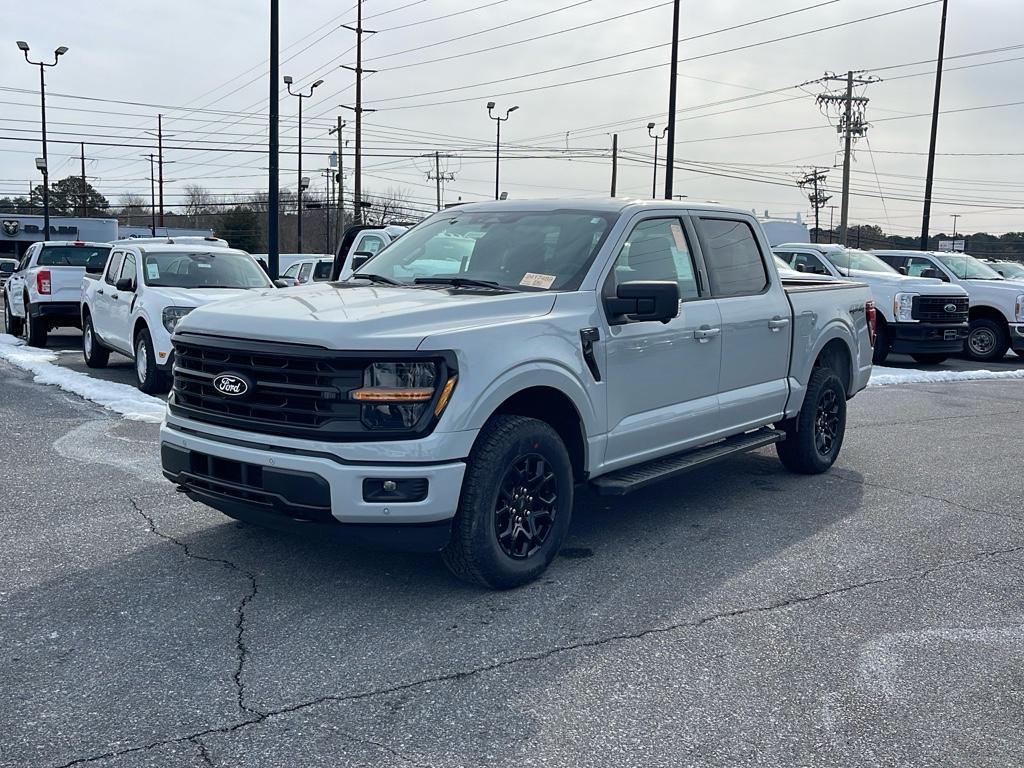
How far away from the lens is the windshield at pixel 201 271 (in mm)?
12008

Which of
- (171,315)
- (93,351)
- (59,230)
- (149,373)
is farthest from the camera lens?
(59,230)

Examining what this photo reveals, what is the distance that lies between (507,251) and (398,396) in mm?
1672

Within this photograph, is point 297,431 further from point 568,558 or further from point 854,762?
point 854,762

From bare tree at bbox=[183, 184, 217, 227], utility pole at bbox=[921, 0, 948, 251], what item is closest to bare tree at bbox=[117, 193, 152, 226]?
bare tree at bbox=[183, 184, 217, 227]

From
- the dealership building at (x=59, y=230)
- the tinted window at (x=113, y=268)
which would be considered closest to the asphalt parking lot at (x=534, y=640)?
the tinted window at (x=113, y=268)

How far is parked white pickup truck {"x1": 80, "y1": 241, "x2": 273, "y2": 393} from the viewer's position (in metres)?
11.0

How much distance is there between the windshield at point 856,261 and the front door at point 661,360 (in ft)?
40.0

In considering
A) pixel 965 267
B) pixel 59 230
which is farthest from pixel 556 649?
pixel 59 230

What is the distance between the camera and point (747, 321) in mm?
6574

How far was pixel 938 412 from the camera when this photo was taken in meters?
11.3

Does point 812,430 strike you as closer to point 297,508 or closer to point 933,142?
point 297,508

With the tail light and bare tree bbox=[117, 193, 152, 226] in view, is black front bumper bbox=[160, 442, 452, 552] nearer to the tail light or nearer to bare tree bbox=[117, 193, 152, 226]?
the tail light

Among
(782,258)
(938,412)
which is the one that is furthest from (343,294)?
(782,258)

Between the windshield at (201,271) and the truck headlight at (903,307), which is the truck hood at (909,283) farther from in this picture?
the windshield at (201,271)
